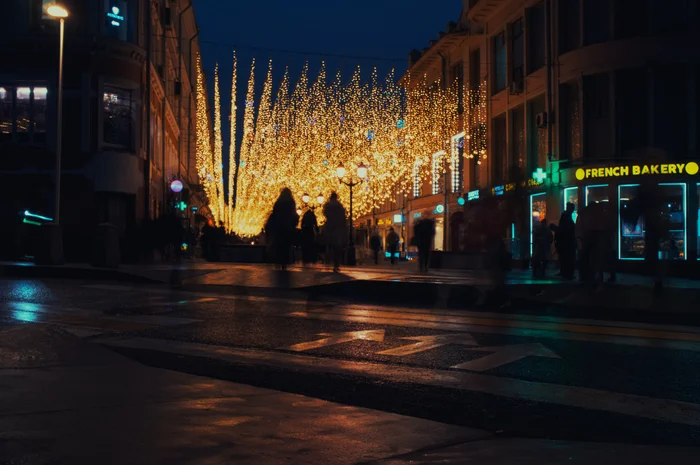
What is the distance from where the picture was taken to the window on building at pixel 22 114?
29.5m

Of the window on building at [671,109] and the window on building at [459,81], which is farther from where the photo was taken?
the window on building at [459,81]

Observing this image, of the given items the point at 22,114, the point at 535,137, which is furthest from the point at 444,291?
the point at 535,137

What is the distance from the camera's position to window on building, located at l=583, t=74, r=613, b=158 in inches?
1242

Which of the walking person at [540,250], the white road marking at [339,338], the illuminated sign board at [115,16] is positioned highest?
the illuminated sign board at [115,16]

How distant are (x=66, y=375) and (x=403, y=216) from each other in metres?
53.4

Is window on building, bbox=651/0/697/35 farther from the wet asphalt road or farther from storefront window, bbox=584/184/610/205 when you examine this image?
the wet asphalt road

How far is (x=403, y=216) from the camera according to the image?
195ft

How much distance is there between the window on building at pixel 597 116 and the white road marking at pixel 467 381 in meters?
26.1

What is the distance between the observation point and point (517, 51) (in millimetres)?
38531

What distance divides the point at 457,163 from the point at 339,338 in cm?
3828

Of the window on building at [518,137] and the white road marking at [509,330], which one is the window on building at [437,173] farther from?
the white road marking at [509,330]

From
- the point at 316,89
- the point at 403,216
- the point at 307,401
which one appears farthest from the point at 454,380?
the point at 403,216

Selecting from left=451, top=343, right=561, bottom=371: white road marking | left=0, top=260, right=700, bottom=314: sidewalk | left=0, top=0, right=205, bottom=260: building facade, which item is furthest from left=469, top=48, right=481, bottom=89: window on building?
left=451, top=343, right=561, bottom=371: white road marking

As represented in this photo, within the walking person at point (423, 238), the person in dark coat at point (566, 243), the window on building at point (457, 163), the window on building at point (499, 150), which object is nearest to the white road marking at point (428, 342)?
the person in dark coat at point (566, 243)
